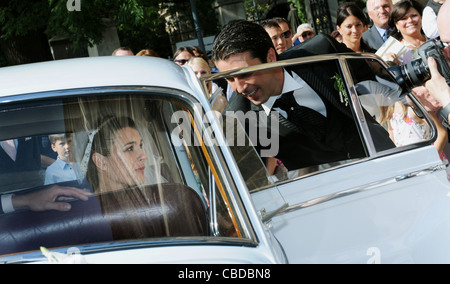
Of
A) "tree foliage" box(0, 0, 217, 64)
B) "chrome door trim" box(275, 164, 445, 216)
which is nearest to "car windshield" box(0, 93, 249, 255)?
"chrome door trim" box(275, 164, 445, 216)

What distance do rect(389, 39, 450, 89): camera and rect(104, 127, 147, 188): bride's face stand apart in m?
1.26

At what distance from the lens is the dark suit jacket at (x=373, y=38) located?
6031 millimetres

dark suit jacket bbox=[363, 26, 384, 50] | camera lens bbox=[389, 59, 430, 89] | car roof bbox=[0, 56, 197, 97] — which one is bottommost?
camera lens bbox=[389, 59, 430, 89]

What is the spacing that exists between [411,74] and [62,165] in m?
1.62

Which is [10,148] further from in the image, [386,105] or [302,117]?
[386,105]

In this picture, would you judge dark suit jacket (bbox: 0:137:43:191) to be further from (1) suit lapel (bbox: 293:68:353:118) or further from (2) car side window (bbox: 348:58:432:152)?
(2) car side window (bbox: 348:58:432:152)

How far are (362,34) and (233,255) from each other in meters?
4.59

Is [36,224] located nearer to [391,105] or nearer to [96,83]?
[96,83]

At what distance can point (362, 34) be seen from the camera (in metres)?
6.22

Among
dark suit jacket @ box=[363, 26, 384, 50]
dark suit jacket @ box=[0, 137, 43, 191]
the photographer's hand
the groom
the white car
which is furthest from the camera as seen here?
dark suit jacket @ box=[363, 26, 384, 50]

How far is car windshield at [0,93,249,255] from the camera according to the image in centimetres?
219

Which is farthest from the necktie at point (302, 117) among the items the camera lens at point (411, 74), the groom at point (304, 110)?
the camera lens at point (411, 74)
